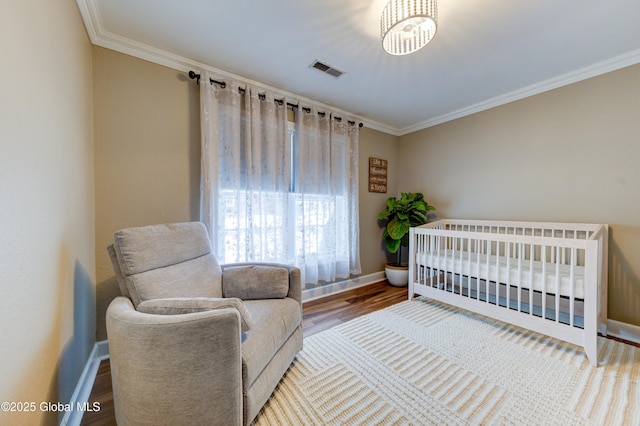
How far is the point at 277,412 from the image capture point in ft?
4.05

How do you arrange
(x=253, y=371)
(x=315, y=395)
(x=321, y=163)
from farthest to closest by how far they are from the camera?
1. (x=321, y=163)
2. (x=315, y=395)
3. (x=253, y=371)

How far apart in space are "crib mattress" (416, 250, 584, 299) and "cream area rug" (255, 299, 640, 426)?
1.46ft

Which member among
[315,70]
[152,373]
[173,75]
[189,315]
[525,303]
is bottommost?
[525,303]

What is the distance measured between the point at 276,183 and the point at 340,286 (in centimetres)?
159

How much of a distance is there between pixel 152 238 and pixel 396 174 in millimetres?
3361

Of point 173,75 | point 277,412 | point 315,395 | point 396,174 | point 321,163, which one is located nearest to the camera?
point 277,412

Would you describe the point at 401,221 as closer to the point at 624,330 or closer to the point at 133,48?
the point at 624,330

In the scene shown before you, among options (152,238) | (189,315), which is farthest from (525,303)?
(152,238)

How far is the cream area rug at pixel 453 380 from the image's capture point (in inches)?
47.2

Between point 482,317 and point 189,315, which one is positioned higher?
point 189,315

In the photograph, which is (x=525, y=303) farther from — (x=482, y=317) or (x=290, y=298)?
(x=290, y=298)

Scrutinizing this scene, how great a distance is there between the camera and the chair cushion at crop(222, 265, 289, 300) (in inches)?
63.4

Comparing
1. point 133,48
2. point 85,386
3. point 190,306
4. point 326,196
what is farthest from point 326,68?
point 85,386

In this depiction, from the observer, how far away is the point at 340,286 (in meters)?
3.04
